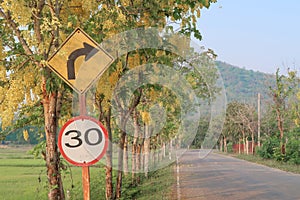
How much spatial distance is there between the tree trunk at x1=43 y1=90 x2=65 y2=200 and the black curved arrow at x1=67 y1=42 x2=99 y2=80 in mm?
1143

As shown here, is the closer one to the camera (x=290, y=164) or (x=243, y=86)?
(x=290, y=164)

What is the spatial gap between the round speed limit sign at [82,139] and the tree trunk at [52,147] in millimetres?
1431

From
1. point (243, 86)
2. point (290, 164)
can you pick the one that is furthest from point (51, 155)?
point (243, 86)

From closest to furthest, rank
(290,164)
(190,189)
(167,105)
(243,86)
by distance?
(167,105) → (190,189) → (290,164) → (243,86)

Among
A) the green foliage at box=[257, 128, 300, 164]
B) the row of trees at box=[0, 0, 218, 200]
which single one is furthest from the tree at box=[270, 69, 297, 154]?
the row of trees at box=[0, 0, 218, 200]

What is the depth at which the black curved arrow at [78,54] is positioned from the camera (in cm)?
519

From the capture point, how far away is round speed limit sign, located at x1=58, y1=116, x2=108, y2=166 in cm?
488

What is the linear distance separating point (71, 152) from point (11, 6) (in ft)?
5.93

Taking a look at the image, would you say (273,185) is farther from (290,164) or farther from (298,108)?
(298,108)

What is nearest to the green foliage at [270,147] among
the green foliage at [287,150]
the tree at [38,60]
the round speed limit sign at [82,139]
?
the green foliage at [287,150]

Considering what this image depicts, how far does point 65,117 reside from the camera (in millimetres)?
11188

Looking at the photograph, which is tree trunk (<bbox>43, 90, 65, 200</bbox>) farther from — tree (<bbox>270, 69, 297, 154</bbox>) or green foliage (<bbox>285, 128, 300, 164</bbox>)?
tree (<bbox>270, 69, 297, 154</bbox>)

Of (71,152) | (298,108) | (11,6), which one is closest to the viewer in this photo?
(71,152)

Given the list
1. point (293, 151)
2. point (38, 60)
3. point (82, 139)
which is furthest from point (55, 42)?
point (293, 151)
